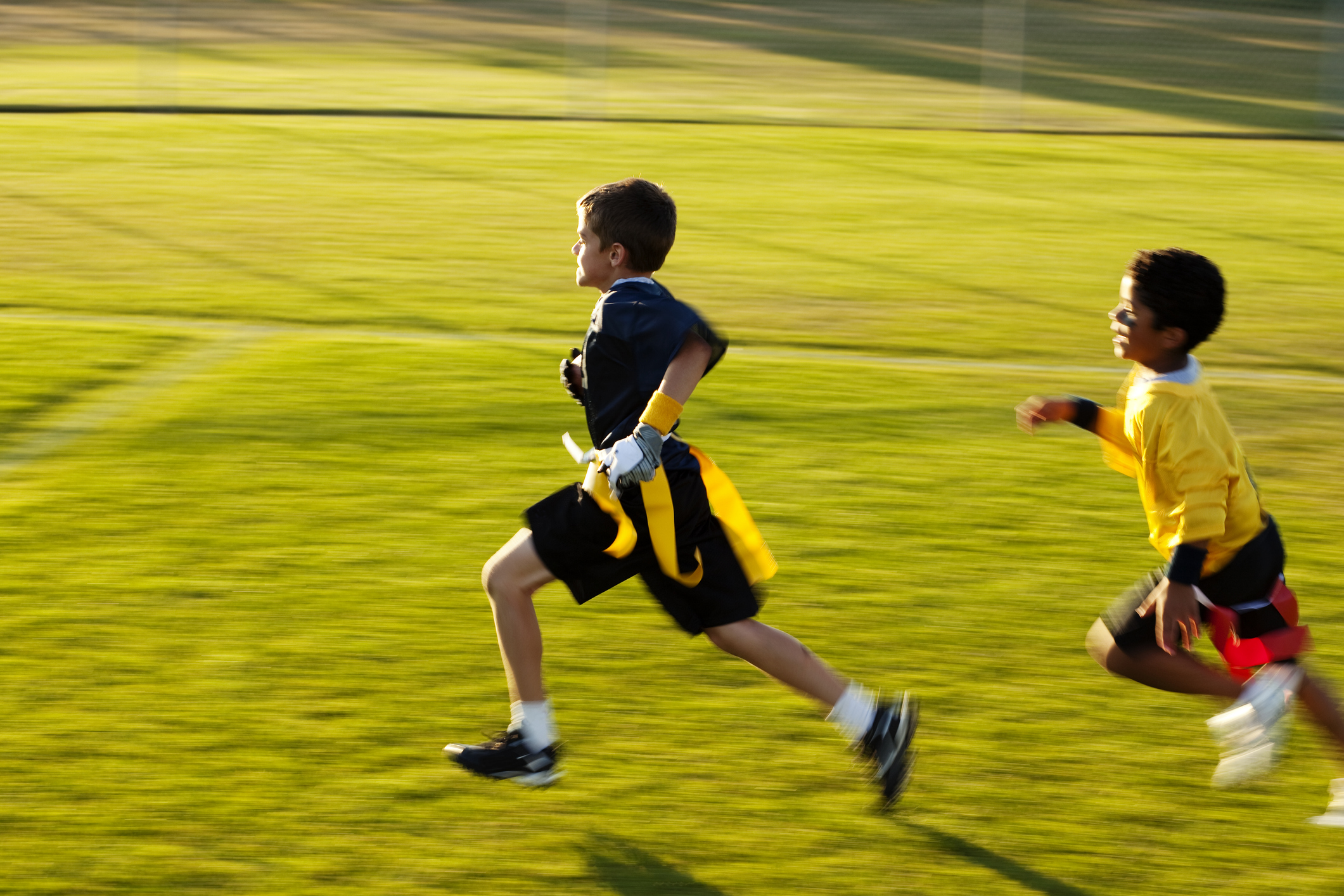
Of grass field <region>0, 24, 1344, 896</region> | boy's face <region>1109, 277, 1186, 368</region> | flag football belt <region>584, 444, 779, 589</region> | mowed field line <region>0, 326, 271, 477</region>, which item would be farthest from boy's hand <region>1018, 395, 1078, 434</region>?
mowed field line <region>0, 326, 271, 477</region>

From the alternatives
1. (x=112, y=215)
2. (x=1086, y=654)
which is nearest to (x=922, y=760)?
(x=1086, y=654)

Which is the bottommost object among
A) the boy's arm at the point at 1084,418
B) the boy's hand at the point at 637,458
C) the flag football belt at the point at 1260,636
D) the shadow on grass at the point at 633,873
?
the shadow on grass at the point at 633,873

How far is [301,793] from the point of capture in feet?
11.7

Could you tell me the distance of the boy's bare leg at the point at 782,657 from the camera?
356 cm

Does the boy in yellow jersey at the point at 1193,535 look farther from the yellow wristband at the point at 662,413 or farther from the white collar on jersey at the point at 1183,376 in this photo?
the yellow wristband at the point at 662,413

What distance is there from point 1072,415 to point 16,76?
907 inches

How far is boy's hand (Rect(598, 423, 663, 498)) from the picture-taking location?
3.37m

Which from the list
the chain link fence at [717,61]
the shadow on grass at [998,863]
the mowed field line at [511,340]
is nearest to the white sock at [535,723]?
the shadow on grass at [998,863]

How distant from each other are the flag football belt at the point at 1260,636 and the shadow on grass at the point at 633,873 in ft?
4.27

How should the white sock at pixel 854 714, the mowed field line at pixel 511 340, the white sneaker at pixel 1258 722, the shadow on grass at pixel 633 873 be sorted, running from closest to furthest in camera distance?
1. the shadow on grass at pixel 633 873
2. the white sneaker at pixel 1258 722
3. the white sock at pixel 854 714
4. the mowed field line at pixel 511 340

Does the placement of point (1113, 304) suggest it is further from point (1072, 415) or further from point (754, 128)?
point (754, 128)

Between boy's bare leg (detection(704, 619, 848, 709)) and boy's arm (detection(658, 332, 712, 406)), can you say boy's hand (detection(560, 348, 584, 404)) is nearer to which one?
boy's arm (detection(658, 332, 712, 406))

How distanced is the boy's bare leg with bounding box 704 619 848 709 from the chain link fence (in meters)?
16.5

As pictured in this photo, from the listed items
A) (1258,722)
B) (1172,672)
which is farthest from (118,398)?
(1258,722)
